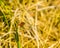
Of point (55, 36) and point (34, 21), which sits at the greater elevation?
point (34, 21)

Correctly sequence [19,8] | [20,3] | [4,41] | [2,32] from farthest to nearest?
[20,3] < [19,8] < [2,32] < [4,41]

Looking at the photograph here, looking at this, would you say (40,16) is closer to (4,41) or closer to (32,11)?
(32,11)

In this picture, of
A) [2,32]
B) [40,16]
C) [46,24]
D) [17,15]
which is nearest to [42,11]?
[40,16]

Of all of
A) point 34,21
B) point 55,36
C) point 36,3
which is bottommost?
point 55,36

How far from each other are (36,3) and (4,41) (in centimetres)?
58

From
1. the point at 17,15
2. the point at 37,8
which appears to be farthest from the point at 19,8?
the point at 37,8

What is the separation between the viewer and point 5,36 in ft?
5.03

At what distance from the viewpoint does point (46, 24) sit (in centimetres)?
180

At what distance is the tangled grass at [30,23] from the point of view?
4.93 feet

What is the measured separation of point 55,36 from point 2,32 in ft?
1.31

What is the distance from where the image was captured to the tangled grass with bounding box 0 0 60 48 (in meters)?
1.50

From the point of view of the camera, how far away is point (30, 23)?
1.63 m

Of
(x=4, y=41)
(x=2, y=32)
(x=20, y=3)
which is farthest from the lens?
(x=20, y=3)

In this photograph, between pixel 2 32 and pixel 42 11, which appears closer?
pixel 2 32
